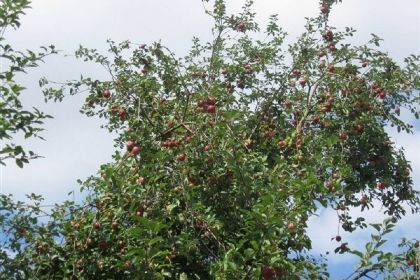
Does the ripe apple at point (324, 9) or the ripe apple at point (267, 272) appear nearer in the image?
the ripe apple at point (267, 272)

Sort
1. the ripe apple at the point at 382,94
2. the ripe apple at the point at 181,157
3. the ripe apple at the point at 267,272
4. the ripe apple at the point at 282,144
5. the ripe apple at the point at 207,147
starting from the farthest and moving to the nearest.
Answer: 1. the ripe apple at the point at 382,94
2. the ripe apple at the point at 282,144
3. the ripe apple at the point at 207,147
4. the ripe apple at the point at 181,157
5. the ripe apple at the point at 267,272

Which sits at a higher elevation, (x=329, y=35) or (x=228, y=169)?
(x=329, y=35)

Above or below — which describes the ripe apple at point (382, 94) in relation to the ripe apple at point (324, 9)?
below

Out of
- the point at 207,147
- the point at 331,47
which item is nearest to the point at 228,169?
the point at 207,147

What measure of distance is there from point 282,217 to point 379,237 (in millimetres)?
786

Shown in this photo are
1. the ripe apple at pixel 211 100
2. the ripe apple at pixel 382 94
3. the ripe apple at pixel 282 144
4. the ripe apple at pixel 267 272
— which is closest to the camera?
the ripe apple at pixel 267 272

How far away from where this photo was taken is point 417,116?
9.49 metres

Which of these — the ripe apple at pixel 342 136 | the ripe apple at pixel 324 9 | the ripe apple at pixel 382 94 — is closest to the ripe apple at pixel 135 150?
the ripe apple at pixel 342 136

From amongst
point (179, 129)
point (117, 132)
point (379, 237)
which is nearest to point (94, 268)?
point (179, 129)

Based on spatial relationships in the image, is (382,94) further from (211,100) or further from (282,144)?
(211,100)

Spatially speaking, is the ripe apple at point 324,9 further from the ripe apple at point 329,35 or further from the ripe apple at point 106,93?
the ripe apple at point 106,93

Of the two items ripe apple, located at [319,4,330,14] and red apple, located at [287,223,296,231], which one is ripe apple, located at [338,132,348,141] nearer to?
ripe apple, located at [319,4,330,14]

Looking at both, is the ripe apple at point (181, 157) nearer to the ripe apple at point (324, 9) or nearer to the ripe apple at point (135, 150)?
the ripe apple at point (135, 150)

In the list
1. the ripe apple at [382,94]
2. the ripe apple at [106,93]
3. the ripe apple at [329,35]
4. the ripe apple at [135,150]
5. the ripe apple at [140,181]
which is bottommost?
the ripe apple at [140,181]
